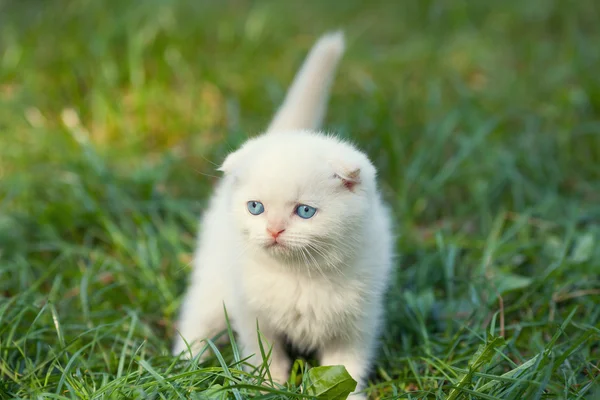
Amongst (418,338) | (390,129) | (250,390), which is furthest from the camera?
(390,129)

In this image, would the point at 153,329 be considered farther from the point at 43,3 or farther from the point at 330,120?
the point at 43,3

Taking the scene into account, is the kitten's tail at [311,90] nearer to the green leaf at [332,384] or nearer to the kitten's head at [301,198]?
the kitten's head at [301,198]

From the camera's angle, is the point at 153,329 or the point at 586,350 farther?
the point at 153,329

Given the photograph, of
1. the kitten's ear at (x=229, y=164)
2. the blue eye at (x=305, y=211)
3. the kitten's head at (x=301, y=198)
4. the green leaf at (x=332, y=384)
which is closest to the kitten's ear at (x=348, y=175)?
the kitten's head at (x=301, y=198)

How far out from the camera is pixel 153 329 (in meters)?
2.79

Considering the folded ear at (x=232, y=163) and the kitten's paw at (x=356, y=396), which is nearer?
the folded ear at (x=232, y=163)

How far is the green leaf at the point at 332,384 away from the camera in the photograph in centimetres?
205

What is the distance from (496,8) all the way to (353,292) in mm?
4345

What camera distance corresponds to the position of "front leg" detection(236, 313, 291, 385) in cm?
226

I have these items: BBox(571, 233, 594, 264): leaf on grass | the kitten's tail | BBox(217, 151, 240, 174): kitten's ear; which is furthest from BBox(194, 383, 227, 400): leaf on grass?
BBox(571, 233, 594, 264): leaf on grass

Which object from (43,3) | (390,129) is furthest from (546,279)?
(43,3)

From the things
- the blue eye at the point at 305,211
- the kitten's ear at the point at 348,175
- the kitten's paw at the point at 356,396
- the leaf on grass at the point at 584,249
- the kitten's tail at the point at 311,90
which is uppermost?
the kitten's tail at the point at 311,90

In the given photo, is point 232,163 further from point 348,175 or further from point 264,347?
point 264,347

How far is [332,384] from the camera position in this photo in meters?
2.06
